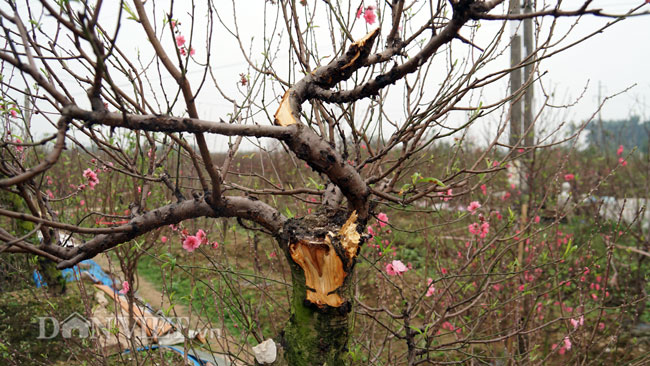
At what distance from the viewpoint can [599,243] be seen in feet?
20.2

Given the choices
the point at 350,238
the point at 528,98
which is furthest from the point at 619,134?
the point at 350,238

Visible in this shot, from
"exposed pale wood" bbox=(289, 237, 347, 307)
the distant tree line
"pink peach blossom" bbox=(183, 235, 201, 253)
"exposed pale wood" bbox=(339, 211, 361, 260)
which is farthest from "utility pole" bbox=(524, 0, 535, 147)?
"pink peach blossom" bbox=(183, 235, 201, 253)

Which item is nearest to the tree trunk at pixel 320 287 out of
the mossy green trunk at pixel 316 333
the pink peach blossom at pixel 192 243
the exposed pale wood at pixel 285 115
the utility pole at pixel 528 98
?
the mossy green trunk at pixel 316 333

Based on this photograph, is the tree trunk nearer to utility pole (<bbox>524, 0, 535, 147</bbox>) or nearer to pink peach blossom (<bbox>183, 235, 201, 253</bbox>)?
pink peach blossom (<bbox>183, 235, 201, 253</bbox>)

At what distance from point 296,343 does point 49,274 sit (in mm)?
4434

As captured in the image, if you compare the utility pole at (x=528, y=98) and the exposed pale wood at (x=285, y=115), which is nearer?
the exposed pale wood at (x=285, y=115)

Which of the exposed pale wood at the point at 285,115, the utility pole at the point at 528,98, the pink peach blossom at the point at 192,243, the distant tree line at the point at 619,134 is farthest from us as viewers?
the distant tree line at the point at 619,134

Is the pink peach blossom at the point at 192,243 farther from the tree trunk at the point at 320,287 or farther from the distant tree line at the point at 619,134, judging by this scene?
the distant tree line at the point at 619,134

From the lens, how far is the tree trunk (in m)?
1.27

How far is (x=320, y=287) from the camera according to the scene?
1.30 m

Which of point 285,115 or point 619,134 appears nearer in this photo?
point 285,115

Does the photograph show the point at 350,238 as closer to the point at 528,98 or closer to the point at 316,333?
the point at 316,333

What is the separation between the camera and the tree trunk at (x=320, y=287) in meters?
1.27

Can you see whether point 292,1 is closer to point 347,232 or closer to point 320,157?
point 320,157
